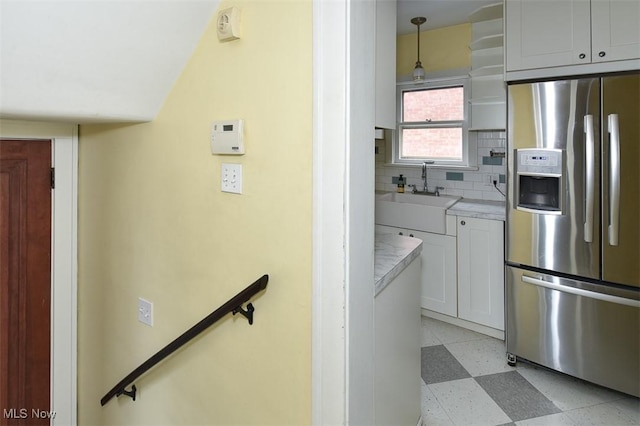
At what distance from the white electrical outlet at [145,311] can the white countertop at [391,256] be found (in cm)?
105

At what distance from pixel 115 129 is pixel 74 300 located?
1.02 meters

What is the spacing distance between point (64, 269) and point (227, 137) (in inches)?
57.1

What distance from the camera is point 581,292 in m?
2.28

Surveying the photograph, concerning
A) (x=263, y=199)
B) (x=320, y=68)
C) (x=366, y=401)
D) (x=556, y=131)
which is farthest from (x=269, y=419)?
(x=556, y=131)

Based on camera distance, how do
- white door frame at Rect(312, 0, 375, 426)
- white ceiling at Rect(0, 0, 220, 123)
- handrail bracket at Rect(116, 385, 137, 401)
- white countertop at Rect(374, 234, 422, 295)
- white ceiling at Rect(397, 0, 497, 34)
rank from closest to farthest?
1. white door frame at Rect(312, 0, 375, 426)
2. white ceiling at Rect(0, 0, 220, 123)
3. white countertop at Rect(374, 234, 422, 295)
4. handrail bracket at Rect(116, 385, 137, 401)
5. white ceiling at Rect(397, 0, 497, 34)

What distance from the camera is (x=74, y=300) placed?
2182 millimetres

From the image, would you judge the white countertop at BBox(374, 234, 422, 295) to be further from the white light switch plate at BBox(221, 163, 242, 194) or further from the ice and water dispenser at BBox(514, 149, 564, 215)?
the ice and water dispenser at BBox(514, 149, 564, 215)

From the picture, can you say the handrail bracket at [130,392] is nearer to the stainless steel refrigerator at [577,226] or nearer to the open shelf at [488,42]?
the stainless steel refrigerator at [577,226]

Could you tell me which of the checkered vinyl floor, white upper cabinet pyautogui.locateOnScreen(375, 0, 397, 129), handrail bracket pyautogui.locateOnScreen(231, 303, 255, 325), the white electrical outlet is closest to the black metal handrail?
handrail bracket pyautogui.locateOnScreen(231, 303, 255, 325)

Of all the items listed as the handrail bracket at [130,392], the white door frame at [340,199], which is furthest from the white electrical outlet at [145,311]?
the white door frame at [340,199]

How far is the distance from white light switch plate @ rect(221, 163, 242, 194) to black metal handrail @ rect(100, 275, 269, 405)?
0.33 m

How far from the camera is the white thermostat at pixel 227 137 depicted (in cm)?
130

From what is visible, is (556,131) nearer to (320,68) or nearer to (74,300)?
(320,68)

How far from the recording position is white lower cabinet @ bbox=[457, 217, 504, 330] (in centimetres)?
289
